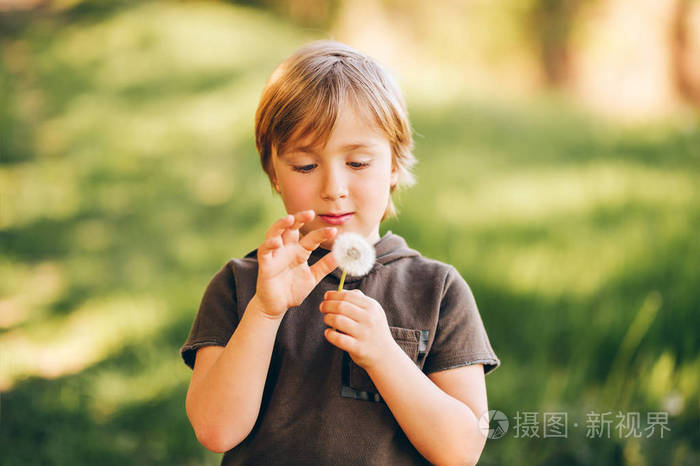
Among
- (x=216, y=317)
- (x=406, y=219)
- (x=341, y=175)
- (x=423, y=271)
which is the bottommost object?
(x=406, y=219)

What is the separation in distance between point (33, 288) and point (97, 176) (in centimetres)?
226

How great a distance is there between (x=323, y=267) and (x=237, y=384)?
0.30m

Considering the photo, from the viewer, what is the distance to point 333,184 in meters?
1.43

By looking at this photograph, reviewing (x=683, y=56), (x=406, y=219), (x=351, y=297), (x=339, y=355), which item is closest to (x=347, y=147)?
(x=351, y=297)

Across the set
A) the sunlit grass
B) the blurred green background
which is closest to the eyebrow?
the blurred green background

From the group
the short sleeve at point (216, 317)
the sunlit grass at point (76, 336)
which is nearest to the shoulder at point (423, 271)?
the short sleeve at point (216, 317)

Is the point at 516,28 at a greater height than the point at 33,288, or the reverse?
the point at 516,28

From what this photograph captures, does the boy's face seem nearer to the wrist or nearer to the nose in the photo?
the nose

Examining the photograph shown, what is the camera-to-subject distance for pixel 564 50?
10938 mm

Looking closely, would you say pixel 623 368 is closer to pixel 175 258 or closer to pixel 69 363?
pixel 69 363

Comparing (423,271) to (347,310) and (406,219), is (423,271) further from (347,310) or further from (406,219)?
(406,219)

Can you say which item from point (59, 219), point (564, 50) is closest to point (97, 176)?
point (59, 219)

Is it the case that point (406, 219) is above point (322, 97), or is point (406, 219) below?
below

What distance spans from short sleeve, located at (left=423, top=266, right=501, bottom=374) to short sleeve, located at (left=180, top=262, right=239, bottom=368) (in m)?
0.46
